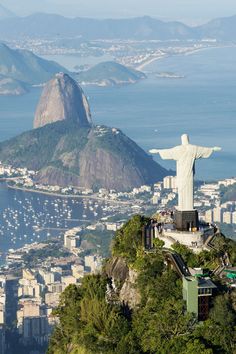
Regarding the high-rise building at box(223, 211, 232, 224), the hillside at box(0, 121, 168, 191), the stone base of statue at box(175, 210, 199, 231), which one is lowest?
the stone base of statue at box(175, 210, 199, 231)

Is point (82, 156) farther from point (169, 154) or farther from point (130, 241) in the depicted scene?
point (169, 154)

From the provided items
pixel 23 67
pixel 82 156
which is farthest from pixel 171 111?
pixel 23 67

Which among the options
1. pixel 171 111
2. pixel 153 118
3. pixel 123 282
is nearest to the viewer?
pixel 123 282

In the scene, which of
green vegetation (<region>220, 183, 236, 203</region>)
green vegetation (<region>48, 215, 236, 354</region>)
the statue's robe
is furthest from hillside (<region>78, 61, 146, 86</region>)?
green vegetation (<region>48, 215, 236, 354</region>)

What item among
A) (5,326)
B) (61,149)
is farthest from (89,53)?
(5,326)

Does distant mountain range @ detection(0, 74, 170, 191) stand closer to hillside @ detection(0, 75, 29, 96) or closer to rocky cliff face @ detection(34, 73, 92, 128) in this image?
rocky cliff face @ detection(34, 73, 92, 128)

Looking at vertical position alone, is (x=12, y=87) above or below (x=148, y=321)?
above

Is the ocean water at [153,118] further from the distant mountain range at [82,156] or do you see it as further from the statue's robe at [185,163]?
the statue's robe at [185,163]
